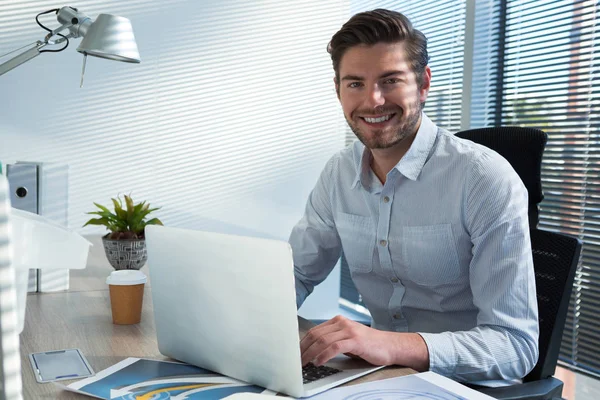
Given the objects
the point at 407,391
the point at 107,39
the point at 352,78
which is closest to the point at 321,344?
the point at 407,391

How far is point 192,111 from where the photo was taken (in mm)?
3199

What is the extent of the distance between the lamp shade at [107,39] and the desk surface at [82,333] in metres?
0.64

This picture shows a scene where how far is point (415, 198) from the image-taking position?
140 cm

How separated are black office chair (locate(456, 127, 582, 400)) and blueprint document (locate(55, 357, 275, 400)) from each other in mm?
571

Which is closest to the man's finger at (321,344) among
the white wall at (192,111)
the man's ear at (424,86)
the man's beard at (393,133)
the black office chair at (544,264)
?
the black office chair at (544,264)

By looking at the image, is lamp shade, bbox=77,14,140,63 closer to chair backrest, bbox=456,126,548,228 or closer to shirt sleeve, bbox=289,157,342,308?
shirt sleeve, bbox=289,157,342,308

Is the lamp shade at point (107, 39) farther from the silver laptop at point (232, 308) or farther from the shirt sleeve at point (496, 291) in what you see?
the shirt sleeve at point (496, 291)

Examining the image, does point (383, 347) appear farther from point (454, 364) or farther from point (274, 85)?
point (274, 85)

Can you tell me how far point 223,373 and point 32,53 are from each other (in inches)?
45.6

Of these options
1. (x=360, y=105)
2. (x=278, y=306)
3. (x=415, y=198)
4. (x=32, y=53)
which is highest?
(x=32, y=53)

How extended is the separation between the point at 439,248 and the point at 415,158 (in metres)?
0.22

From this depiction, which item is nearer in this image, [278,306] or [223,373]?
[278,306]

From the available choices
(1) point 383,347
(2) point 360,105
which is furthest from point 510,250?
(2) point 360,105

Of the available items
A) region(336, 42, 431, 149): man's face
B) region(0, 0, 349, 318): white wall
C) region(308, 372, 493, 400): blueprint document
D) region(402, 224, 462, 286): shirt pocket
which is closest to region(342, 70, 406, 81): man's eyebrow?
region(336, 42, 431, 149): man's face
